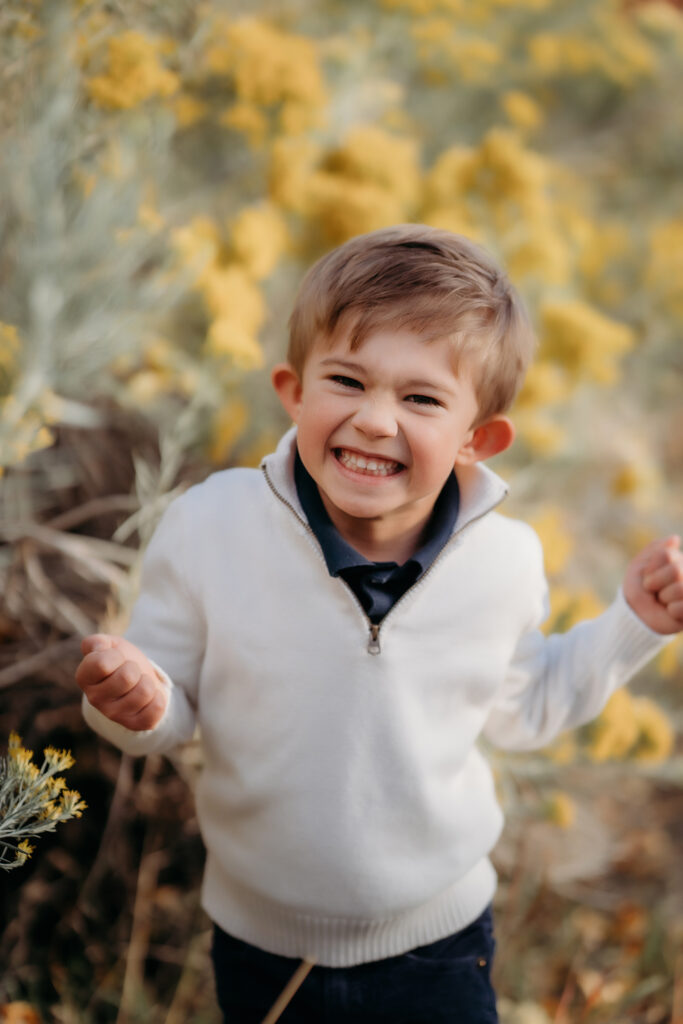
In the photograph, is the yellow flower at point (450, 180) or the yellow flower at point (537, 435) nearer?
the yellow flower at point (537, 435)

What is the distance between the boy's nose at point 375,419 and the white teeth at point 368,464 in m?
0.03

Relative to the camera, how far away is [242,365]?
1.51m

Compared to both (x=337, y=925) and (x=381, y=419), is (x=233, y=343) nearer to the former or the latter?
(x=381, y=419)

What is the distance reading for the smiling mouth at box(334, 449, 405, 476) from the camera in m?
0.86

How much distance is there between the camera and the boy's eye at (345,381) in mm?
870

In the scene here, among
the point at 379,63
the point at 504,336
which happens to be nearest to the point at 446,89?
the point at 379,63

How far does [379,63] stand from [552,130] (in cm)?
116

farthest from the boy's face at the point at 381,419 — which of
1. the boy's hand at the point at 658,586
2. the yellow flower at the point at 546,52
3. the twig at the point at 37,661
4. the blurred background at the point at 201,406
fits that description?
the yellow flower at the point at 546,52

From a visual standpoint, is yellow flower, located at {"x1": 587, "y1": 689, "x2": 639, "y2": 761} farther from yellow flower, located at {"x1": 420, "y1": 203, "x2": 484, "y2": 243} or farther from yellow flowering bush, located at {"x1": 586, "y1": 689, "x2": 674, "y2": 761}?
yellow flower, located at {"x1": 420, "y1": 203, "x2": 484, "y2": 243}

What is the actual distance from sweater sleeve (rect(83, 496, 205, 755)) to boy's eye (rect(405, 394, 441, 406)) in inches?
10.9

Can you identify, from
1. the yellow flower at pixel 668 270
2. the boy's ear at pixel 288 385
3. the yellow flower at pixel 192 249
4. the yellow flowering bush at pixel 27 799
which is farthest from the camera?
the yellow flower at pixel 668 270

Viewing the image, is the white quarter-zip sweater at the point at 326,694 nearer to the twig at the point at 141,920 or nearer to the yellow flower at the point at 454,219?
the twig at the point at 141,920

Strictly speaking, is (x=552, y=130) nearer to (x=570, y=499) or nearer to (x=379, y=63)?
(x=379, y=63)

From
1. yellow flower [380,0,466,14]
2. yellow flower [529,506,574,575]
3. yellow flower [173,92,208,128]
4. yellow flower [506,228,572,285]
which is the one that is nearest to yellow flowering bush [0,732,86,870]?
yellow flower [529,506,574,575]
